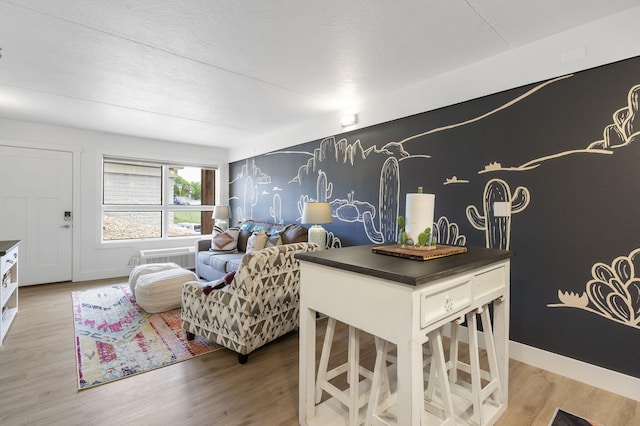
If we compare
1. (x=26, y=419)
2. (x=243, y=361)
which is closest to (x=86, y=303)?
(x=26, y=419)

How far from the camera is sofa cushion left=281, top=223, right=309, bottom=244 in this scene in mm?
4066

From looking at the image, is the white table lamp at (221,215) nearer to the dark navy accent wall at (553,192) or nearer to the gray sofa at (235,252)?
the gray sofa at (235,252)

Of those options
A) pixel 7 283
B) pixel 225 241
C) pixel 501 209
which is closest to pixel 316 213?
pixel 501 209

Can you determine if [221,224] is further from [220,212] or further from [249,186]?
[249,186]

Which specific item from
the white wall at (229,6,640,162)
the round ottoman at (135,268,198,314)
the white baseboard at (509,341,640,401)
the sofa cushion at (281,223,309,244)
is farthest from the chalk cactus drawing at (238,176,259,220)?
the white baseboard at (509,341,640,401)

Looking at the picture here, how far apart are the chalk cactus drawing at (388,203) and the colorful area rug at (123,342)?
2.01 meters

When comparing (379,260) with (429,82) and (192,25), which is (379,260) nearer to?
(192,25)

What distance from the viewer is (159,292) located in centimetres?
332

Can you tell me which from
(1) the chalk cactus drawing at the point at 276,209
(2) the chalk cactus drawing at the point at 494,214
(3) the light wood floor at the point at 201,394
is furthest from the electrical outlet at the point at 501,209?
(1) the chalk cactus drawing at the point at 276,209

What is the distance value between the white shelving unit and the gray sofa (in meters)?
2.08

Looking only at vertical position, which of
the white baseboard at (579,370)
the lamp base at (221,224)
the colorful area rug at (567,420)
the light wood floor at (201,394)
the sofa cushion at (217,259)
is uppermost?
the lamp base at (221,224)

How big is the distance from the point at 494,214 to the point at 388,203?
42.6 inches

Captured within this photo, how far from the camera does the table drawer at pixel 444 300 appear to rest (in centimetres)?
122

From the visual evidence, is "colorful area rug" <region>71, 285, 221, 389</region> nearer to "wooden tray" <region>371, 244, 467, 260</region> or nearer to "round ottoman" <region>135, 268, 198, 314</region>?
"round ottoman" <region>135, 268, 198, 314</region>
